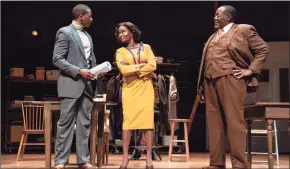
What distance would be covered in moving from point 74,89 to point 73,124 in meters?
0.33

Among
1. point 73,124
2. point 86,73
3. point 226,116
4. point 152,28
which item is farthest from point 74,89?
point 152,28

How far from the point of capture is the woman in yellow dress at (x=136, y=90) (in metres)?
3.92

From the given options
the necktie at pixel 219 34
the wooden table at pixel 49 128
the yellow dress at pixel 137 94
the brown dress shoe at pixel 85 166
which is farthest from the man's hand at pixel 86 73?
the necktie at pixel 219 34

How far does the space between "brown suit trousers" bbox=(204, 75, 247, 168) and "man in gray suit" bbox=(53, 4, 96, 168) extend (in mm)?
1146

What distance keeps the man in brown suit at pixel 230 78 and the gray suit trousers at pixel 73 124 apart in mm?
1141

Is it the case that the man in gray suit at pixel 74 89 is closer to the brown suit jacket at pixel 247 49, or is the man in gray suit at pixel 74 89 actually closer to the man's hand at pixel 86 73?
the man's hand at pixel 86 73

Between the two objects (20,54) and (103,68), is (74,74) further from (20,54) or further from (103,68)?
(20,54)

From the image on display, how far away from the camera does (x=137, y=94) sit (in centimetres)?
395

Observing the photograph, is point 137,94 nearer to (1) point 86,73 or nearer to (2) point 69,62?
(1) point 86,73

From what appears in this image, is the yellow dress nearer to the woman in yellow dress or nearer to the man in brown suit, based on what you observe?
the woman in yellow dress

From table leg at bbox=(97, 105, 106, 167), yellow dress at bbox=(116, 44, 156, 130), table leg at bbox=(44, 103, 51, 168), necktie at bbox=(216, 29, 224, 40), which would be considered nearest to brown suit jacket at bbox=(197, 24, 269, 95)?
necktie at bbox=(216, 29, 224, 40)

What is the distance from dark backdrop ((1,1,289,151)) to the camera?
880cm

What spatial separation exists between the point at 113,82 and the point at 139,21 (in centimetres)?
362

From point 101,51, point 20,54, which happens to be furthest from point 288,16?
point 20,54
